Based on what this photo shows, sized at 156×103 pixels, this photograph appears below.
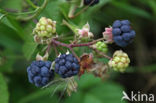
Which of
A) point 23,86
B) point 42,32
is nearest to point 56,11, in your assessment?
point 42,32

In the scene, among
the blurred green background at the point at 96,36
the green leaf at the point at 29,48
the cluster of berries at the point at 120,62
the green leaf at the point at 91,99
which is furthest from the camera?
the green leaf at the point at 91,99

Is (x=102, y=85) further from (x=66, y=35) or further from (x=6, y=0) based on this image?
(x=6, y=0)

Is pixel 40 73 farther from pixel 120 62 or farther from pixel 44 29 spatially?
pixel 120 62

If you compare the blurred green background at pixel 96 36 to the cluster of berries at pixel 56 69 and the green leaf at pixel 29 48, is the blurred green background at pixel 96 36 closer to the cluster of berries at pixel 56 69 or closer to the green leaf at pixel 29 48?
the green leaf at pixel 29 48

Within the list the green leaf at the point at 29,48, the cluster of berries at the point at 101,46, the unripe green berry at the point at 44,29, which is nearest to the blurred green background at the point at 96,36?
the green leaf at the point at 29,48

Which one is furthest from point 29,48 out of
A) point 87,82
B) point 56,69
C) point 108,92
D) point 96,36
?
point 96,36
